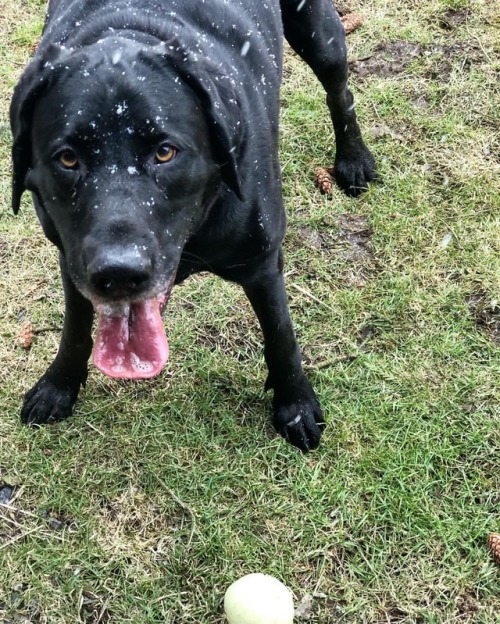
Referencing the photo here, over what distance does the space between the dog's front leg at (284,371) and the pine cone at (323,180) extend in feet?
4.07

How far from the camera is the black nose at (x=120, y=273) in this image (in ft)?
6.81

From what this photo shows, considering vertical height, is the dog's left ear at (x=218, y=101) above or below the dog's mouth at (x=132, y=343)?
above

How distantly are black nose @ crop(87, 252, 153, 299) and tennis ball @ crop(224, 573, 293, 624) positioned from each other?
3.49ft

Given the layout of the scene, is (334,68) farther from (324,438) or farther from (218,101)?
(324,438)

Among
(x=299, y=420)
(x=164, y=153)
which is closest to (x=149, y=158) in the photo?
(x=164, y=153)

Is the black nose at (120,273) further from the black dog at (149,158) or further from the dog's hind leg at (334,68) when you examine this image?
the dog's hind leg at (334,68)

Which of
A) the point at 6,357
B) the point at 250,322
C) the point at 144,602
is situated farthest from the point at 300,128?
the point at 144,602

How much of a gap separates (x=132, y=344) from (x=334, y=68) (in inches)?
78.4

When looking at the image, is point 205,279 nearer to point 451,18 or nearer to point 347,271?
point 347,271

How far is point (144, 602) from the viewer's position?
2.76 metres

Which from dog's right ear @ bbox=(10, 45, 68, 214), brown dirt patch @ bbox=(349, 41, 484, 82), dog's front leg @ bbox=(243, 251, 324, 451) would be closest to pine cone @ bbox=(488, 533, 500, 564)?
dog's front leg @ bbox=(243, 251, 324, 451)

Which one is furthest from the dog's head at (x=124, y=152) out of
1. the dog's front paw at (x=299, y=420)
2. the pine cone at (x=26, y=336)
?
the pine cone at (x=26, y=336)

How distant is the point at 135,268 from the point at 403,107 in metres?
2.80

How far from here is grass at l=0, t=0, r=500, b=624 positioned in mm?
A: 2803
